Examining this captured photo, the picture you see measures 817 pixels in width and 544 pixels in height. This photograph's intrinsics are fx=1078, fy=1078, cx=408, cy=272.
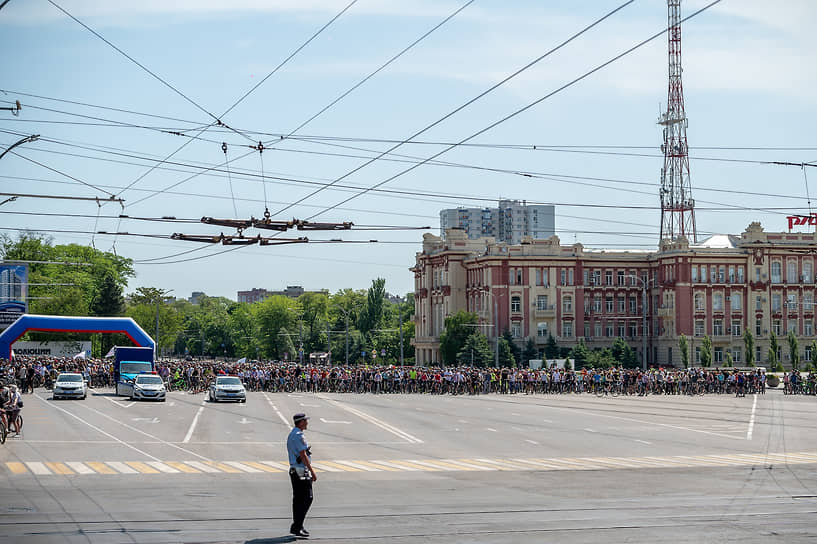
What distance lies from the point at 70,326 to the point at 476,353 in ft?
169

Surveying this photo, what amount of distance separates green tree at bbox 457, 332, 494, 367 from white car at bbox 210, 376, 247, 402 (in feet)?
191

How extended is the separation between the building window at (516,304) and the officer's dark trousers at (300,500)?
108 m

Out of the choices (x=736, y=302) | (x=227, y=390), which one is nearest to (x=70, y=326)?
(x=227, y=390)

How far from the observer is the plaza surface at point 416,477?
51.7 ft

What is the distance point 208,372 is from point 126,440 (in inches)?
1551

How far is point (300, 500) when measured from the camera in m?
15.2

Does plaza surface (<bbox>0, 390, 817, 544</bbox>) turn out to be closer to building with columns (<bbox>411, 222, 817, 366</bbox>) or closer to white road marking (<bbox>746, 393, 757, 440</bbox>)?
white road marking (<bbox>746, 393, 757, 440</bbox>)

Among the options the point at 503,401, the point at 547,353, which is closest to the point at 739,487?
the point at 503,401

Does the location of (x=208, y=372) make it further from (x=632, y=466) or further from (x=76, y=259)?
(x=76, y=259)

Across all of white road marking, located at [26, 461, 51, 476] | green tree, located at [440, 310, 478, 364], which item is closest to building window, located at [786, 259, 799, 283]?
green tree, located at [440, 310, 478, 364]

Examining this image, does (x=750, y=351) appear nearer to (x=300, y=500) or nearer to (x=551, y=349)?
(x=551, y=349)

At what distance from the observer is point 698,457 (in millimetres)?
28797

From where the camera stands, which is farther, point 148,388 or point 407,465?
point 148,388

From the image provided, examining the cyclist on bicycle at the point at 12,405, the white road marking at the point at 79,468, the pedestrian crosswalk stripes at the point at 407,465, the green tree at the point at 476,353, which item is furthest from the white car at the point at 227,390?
the green tree at the point at 476,353
